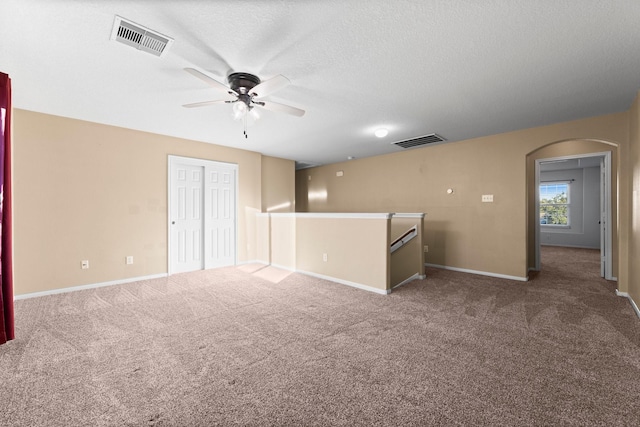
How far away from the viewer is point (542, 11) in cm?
189

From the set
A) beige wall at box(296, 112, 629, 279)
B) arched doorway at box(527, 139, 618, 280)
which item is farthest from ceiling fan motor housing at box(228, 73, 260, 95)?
arched doorway at box(527, 139, 618, 280)

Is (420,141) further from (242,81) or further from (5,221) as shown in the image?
(5,221)

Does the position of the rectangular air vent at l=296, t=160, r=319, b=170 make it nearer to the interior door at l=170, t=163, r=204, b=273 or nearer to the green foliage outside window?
the interior door at l=170, t=163, r=204, b=273

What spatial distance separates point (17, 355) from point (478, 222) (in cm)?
640

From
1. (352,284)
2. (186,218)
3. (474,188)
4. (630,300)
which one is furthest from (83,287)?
(630,300)

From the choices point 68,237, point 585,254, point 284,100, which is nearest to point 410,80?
point 284,100

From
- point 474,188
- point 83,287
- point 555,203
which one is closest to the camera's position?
point 83,287

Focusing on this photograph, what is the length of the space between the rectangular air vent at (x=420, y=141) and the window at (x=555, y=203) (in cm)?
672

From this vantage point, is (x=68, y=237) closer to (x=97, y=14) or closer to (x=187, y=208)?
(x=187, y=208)

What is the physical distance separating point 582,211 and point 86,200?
1268cm

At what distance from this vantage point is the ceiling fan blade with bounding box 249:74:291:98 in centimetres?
242

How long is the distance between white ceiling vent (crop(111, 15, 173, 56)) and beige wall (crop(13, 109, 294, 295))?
2.86 meters

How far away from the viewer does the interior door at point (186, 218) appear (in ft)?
16.9

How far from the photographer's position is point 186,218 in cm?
530
